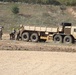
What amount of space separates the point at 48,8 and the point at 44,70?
63.1 meters

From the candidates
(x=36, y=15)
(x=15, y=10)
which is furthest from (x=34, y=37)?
(x=36, y=15)

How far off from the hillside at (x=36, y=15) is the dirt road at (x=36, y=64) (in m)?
37.4

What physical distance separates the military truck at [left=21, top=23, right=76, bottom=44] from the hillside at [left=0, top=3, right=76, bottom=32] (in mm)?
22034

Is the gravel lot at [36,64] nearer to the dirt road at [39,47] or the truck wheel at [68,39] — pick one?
the dirt road at [39,47]

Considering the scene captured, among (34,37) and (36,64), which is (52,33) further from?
(36,64)

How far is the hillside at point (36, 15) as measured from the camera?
66125mm

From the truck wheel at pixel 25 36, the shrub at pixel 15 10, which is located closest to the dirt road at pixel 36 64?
the truck wheel at pixel 25 36

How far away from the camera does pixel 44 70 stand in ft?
62.1

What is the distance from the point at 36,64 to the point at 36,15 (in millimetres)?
53762

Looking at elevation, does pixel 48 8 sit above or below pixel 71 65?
above

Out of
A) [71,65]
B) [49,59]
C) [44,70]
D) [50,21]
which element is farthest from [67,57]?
[50,21]

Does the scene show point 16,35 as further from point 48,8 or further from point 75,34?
point 48,8

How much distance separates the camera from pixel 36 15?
74.2 meters

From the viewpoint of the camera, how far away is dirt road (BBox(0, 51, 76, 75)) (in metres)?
18.5
